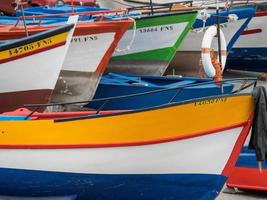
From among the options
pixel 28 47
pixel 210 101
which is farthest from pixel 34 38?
pixel 210 101

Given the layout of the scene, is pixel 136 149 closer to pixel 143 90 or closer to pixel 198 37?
pixel 143 90

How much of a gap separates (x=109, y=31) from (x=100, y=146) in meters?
3.43

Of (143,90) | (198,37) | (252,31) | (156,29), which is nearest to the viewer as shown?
(143,90)

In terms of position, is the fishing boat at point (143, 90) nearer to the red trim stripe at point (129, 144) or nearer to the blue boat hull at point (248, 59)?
the red trim stripe at point (129, 144)

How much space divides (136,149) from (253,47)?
9.22 m

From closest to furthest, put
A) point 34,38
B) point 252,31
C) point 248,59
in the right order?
point 34,38 < point 252,31 < point 248,59

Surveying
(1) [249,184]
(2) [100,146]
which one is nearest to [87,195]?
(2) [100,146]

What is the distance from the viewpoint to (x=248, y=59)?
45.8ft

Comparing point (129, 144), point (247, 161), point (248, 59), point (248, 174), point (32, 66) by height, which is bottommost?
point (248, 59)

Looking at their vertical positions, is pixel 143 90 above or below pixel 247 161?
above

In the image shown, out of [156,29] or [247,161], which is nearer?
[247,161]

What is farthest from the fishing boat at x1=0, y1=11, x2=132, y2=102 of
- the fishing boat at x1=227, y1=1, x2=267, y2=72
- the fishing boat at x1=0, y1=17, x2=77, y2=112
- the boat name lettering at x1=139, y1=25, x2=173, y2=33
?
the fishing boat at x1=227, y1=1, x2=267, y2=72

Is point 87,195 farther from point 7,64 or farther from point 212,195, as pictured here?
point 7,64

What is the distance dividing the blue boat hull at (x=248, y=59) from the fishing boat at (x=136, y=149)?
29.5 ft
